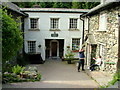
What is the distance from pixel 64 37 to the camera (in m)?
22.3

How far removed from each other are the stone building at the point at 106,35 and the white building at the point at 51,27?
14.3 ft

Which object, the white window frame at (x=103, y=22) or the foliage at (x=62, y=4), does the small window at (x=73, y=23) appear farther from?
the foliage at (x=62, y=4)

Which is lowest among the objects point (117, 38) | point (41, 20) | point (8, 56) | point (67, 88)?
point (67, 88)

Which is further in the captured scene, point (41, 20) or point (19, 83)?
point (41, 20)

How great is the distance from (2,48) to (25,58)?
11.8 m

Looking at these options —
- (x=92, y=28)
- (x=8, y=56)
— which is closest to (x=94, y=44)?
(x=92, y=28)

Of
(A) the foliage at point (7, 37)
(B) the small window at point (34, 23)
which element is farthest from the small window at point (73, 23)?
(A) the foliage at point (7, 37)

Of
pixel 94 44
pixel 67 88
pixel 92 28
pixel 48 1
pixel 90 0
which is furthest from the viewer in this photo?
pixel 48 1

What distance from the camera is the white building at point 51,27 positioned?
21.7 meters

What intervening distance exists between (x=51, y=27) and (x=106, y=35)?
370 inches

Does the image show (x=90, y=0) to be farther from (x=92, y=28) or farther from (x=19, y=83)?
(x=19, y=83)

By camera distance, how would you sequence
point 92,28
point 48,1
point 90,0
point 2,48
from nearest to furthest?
point 2,48, point 92,28, point 90,0, point 48,1

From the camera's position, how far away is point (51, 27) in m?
22.1

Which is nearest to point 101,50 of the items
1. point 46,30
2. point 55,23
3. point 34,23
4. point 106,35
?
point 106,35
